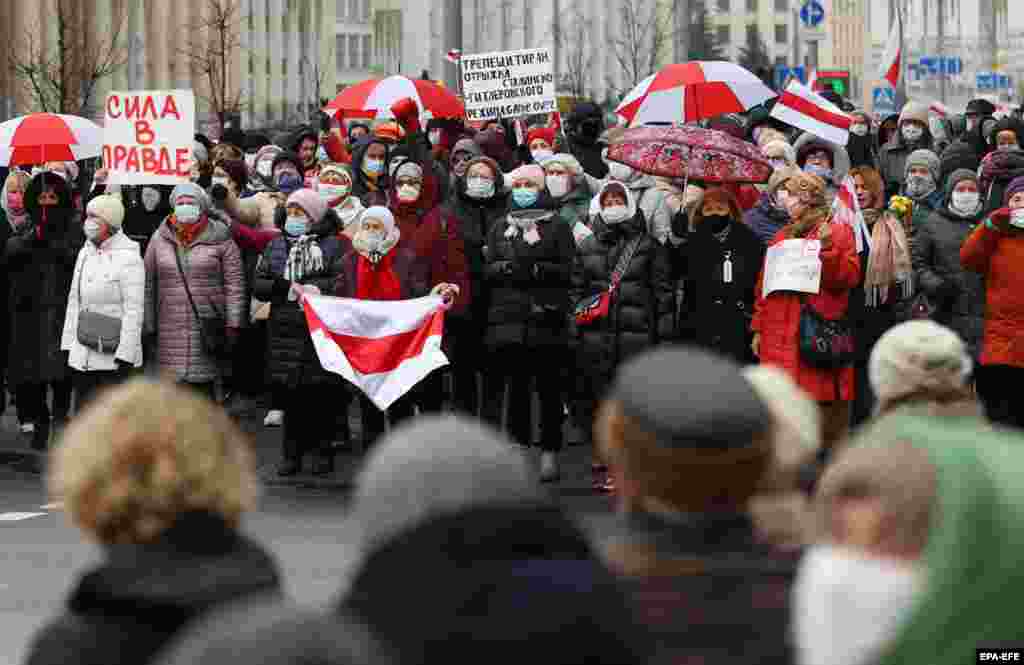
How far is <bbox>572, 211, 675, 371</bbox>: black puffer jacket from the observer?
1434 cm

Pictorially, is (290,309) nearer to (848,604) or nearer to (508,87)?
(508,87)

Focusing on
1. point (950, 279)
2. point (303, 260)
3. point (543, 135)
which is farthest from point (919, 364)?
point (543, 135)

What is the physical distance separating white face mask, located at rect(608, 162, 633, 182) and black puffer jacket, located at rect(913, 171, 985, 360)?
2.39 m

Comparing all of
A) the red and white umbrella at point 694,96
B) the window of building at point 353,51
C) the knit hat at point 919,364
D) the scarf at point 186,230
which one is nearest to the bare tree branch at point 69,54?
the red and white umbrella at point 694,96

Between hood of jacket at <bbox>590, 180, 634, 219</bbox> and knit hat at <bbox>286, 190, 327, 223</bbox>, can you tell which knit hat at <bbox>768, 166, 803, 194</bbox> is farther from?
knit hat at <bbox>286, 190, 327, 223</bbox>

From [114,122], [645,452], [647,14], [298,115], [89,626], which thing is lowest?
[89,626]

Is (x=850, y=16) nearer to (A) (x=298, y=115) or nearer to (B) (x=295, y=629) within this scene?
(A) (x=298, y=115)

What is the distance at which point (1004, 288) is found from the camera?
14.0 m

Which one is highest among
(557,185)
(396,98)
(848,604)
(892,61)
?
(892,61)

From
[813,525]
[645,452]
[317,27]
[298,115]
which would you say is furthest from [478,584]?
[317,27]

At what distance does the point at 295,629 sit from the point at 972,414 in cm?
333

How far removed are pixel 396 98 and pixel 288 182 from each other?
177 inches

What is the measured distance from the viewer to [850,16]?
147m

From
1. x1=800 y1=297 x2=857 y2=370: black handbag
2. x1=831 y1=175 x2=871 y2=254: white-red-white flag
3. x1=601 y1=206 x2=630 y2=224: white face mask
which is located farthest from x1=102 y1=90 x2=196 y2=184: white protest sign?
x1=800 y1=297 x2=857 y2=370: black handbag
